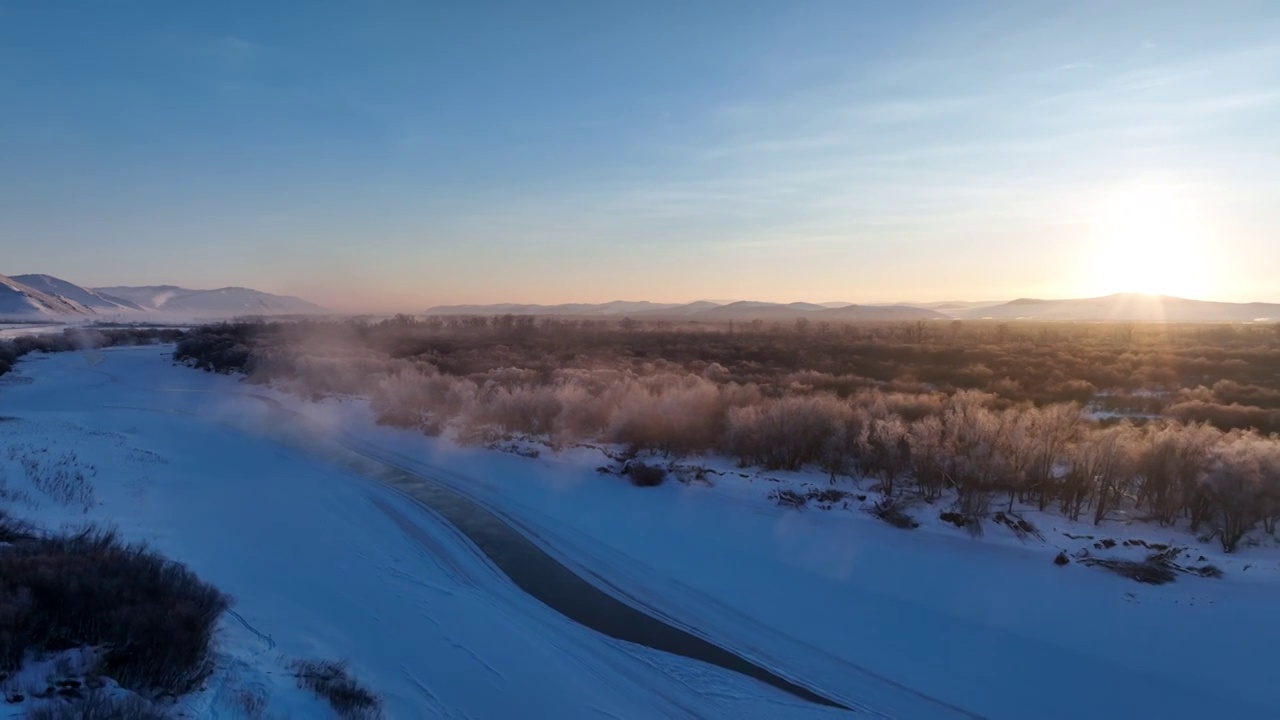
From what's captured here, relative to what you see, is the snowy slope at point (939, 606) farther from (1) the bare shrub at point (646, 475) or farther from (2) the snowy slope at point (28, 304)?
(2) the snowy slope at point (28, 304)

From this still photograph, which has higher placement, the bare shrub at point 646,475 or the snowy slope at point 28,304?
the snowy slope at point 28,304

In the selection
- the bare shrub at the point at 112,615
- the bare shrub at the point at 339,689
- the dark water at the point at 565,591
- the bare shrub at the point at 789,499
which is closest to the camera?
the bare shrub at the point at 112,615

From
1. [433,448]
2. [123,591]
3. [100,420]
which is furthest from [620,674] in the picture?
[100,420]

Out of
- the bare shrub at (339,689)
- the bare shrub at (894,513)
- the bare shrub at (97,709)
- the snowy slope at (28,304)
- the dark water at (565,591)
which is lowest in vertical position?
the dark water at (565,591)

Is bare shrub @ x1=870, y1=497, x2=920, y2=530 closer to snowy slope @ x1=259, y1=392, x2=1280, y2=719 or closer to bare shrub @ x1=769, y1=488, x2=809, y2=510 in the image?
snowy slope @ x1=259, y1=392, x2=1280, y2=719

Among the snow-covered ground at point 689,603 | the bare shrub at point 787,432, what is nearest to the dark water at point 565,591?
the snow-covered ground at point 689,603

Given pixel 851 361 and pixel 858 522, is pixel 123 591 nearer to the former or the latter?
pixel 858 522
